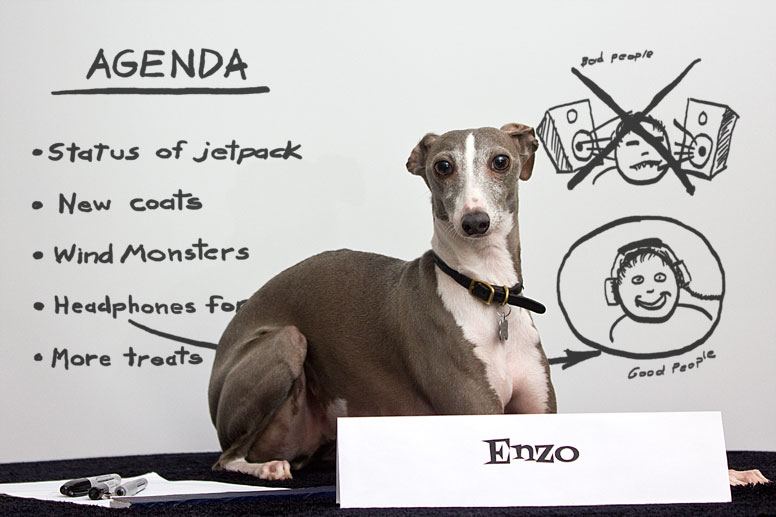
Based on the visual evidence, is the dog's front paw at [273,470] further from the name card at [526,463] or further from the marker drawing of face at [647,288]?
the marker drawing of face at [647,288]

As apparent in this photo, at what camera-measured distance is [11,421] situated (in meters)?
3.68

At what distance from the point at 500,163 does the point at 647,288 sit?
1765 millimetres

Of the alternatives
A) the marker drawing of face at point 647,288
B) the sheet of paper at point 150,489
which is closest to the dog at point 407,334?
the sheet of paper at point 150,489

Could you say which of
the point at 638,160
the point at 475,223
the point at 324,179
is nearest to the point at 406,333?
the point at 475,223

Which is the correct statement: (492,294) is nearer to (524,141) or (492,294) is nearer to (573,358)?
(524,141)

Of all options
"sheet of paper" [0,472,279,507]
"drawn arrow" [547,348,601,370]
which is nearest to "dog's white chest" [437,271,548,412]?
"sheet of paper" [0,472,279,507]

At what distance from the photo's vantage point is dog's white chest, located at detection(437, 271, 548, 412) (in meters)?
2.38

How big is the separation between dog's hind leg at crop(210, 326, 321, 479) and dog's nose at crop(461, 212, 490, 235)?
0.80 metres

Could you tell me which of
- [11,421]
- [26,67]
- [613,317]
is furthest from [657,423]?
[26,67]

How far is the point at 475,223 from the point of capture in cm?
221

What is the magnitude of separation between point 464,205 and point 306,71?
1.85 meters

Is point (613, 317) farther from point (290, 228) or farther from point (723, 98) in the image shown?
point (290, 228)

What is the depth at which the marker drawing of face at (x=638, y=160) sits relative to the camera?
12.8 ft

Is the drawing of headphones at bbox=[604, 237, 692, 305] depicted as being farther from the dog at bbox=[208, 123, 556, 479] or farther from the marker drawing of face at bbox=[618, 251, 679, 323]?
the dog at bbox=[208, 123, 556, 479]
